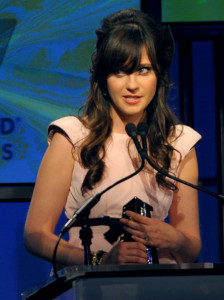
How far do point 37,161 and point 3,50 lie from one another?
529 mm

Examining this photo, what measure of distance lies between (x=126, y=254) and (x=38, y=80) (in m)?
1.43

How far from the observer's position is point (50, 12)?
9.62 ft

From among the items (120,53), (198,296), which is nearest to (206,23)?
(120,53)

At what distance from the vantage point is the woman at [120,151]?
1.94 m

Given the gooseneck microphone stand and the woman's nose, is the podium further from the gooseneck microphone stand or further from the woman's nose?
the woman's nose

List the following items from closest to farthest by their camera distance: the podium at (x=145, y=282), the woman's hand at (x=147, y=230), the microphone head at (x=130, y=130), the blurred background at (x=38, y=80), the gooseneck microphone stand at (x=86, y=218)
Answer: the podium at (x=145, y=282), the gooseneck microphone stand at (x=86, y=218), the microphone head at (x=130, y=130), the woman's hand at (x=147, y=230), the blurred background at (x=38, y=80)

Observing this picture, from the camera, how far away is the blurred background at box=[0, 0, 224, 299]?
2.83m

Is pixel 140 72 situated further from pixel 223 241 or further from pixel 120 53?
pixel 223 241

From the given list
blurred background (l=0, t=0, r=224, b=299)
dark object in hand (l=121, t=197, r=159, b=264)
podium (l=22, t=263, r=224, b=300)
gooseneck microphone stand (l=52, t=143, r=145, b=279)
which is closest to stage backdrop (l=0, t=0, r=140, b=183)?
blurred background (l=0, t=0, r=224, b=299)

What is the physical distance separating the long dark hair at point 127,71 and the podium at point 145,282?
832 mm

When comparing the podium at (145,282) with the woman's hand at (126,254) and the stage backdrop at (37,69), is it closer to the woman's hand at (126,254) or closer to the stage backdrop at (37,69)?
the woman's hand at (126,254)

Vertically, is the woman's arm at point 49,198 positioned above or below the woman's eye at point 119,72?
below

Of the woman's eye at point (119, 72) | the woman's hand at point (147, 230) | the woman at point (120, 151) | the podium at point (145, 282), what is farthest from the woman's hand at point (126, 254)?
the woman's eye at point (119, 72)

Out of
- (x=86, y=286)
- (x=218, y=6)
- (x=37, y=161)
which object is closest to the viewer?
(x=86, y=286)
